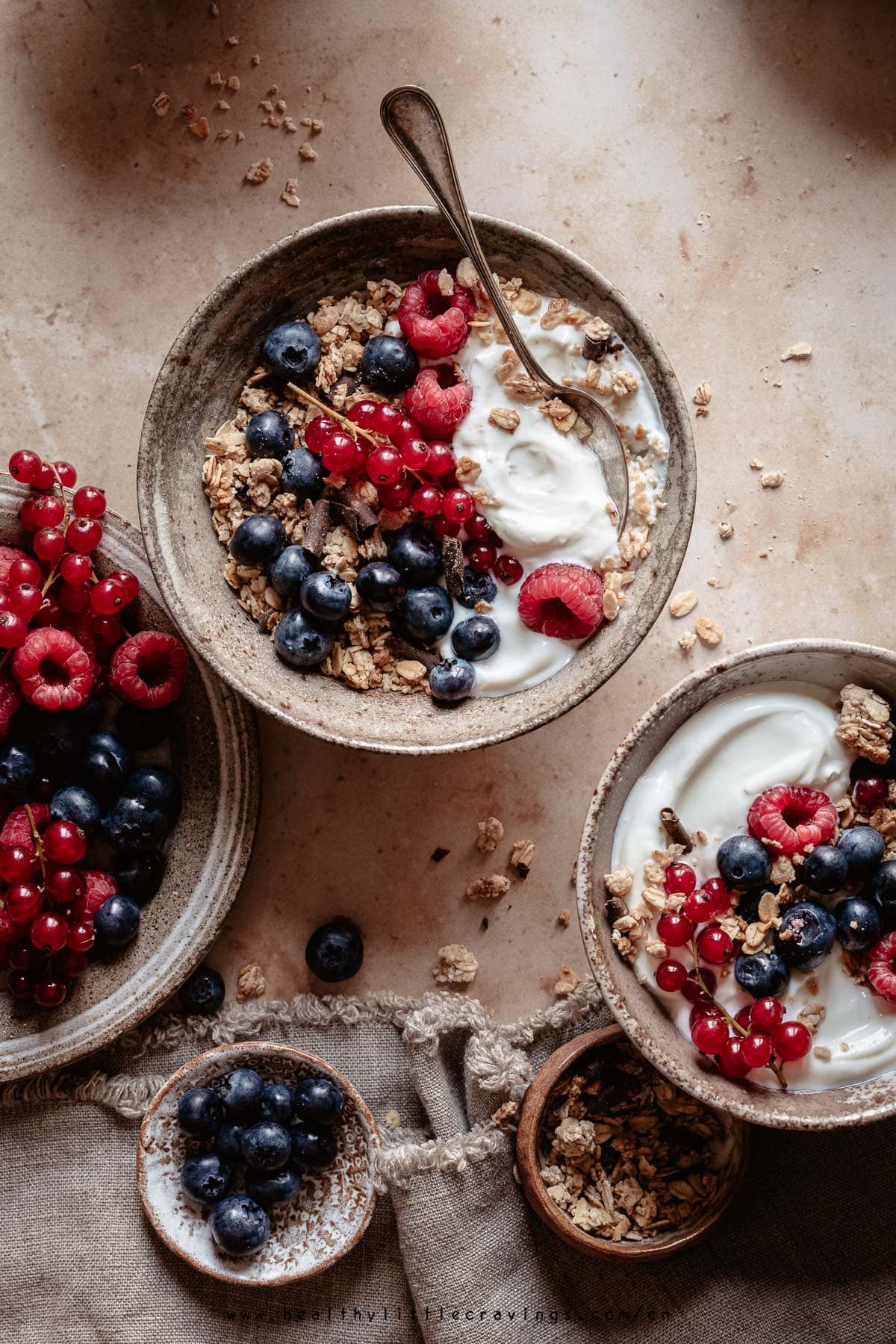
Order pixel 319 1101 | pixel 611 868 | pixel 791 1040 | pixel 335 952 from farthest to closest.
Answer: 1. pixel 335 952
2. pixel 319 1101
3. pixel 611 868
4. pixel 791 1040

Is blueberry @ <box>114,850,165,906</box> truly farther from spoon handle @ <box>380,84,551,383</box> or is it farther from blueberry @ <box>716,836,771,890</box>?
spoon handle @ <box>380,84,551,383</box>

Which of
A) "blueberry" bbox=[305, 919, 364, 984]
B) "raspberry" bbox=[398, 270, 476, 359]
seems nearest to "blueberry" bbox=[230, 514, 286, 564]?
"raspberry" bbox=[398, 270, 476, 359]

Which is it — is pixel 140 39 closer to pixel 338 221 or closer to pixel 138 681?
pixel 338 221

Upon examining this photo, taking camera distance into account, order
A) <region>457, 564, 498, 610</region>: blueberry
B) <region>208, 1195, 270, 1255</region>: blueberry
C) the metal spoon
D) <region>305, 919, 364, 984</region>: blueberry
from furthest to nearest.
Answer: <region>305, 919, 364, 984</region>: blueberry < <region>208, 1195, 270, 1255</region>: blueberry < <region>457, 564, 498, 610</region>: blueberry < the metal spoon

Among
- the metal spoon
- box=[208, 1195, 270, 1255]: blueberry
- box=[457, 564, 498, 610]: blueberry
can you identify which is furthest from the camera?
box=[208, 1195, 270, 1255]: blueberry

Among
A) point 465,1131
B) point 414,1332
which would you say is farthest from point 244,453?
point 414,1332

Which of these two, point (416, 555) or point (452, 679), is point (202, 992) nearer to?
point (452, 679)

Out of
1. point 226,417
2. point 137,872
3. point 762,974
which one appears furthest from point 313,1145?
point 226,417
